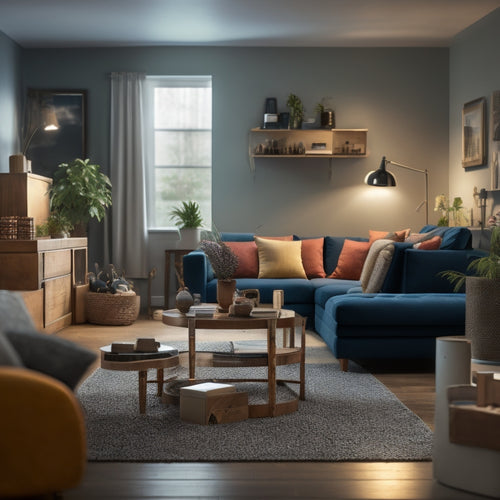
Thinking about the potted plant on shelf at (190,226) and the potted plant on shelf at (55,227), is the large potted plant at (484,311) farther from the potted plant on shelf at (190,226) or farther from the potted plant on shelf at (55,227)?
the potted plant on shelf at (55,227)

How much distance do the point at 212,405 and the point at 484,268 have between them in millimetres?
2436

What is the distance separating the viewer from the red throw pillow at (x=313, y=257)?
266 inches

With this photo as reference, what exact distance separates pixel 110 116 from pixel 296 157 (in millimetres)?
2018

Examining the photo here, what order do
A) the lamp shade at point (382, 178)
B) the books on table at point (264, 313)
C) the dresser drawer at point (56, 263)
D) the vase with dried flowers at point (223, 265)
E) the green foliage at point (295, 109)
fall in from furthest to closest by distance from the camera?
the green foliage at point (295, 109), the lamp shade at point (382, 178), the dresser drawer at point (56, 263), the vase with dried flowers at point (223, 265), the books on table at point (264, 313)

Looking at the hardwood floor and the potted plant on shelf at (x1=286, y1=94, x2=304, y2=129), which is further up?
the potted plant on shelf at (x1=286, y1=94, x2=304, y2=129)

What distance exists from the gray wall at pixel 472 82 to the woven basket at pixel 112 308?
3370mm

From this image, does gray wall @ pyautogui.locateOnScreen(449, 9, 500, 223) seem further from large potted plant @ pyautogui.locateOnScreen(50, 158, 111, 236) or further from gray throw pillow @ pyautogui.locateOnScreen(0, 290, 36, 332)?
gray throw pillow @ pyautogui.locateOnScreen(0, 290, 36, 332)

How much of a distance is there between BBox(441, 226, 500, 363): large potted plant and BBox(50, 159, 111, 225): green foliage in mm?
3720

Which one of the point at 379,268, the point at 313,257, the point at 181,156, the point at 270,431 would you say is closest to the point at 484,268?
the point at 379,268

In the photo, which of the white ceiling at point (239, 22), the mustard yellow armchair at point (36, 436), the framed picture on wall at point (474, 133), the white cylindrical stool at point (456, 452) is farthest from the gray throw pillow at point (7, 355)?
the framed picture on wall at point (474, 133)

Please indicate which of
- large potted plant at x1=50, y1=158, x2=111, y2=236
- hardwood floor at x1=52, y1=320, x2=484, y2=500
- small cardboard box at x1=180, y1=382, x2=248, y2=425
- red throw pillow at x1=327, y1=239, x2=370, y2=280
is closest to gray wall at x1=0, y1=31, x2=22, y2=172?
large potted plant at x1=50, y1=158, x2=111, y2=236

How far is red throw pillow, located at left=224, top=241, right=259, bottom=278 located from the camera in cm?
661

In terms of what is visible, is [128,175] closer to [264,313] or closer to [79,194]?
[79,194]

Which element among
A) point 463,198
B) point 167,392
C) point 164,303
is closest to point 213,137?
point 164,303
